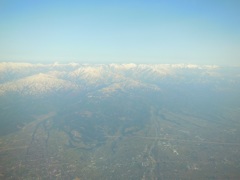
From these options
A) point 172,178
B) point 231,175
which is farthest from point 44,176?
point 231,175

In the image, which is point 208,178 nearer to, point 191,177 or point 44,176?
point 191,177


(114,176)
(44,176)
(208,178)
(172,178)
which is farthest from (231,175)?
(44,176)

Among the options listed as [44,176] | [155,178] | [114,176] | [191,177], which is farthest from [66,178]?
[191,177]

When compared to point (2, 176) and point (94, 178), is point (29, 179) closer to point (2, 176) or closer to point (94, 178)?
point (2, 176)

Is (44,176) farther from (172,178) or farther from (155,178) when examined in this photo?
(172,178)

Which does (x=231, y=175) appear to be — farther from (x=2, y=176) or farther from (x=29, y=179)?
(x=2, y=176)

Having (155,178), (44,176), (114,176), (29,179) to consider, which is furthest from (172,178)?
(29,179)
